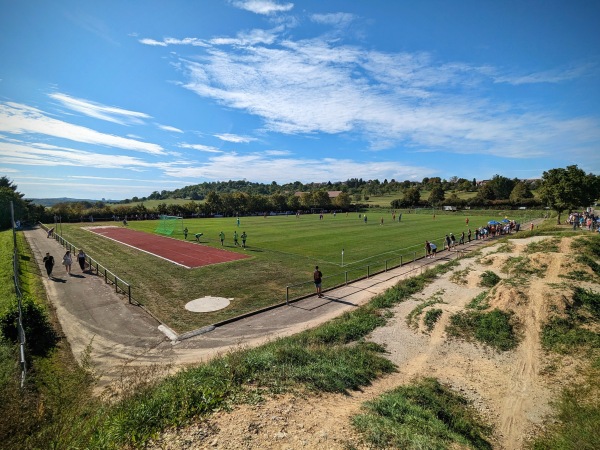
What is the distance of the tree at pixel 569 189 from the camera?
4159 cm

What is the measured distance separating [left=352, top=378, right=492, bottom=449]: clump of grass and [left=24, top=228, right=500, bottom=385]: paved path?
241 inches

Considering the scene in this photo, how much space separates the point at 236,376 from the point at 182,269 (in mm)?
18374

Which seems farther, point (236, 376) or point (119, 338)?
point (119, 338)

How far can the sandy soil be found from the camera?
616cm

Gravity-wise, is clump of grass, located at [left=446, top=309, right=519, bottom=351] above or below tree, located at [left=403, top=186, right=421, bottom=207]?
below

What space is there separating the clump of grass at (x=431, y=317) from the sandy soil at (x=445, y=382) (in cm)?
22

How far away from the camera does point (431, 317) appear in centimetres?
1398

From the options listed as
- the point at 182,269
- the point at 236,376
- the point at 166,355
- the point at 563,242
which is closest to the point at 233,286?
the point at 182,269

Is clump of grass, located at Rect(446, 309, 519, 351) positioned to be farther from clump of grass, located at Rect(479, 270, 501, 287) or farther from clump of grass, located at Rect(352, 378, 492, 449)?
clump of grass, located at Rect(479, 270, 501, 287)

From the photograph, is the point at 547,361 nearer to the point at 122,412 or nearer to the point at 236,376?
the point at 236,376

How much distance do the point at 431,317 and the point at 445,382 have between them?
171 inches

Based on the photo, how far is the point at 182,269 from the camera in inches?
986

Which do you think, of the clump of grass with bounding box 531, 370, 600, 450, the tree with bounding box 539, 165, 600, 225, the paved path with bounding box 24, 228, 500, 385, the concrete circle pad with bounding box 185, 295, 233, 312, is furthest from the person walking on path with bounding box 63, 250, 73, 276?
the tree with bounding box 539, 165, 600, 225

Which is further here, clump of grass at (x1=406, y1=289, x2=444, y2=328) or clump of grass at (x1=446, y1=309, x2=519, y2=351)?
clump of grass at (x1=406, y1=289, x2=444, y2=328)
